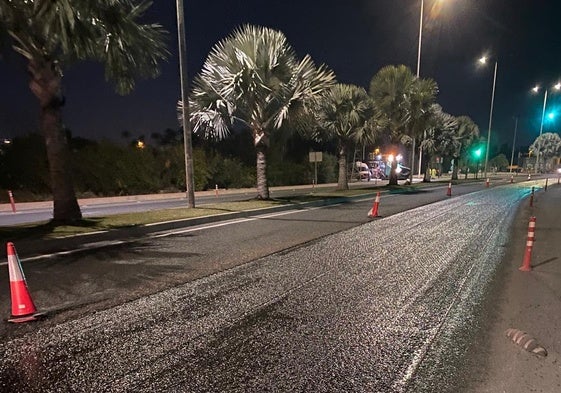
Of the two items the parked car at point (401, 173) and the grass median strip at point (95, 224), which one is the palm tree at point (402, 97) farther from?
the parked car at point (401, 173)

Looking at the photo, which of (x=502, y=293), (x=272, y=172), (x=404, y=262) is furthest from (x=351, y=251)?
(x=272, y=172)

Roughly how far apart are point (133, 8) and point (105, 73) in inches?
88.9

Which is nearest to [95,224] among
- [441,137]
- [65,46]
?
[65,46]

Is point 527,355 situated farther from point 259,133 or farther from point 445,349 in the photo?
point 259,133

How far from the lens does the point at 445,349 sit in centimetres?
366

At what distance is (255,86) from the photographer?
1527 cm

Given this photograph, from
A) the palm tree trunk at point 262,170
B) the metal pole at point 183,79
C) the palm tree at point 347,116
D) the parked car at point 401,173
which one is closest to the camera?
the metal pole at point 183,79

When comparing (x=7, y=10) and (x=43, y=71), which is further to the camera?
(x=43, y=71)

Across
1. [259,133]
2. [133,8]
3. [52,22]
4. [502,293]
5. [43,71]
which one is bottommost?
[502,293]

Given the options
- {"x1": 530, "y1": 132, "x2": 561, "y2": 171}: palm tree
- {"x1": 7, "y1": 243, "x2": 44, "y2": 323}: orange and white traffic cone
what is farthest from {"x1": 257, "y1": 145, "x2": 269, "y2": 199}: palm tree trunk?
{"x1": 530, "y1": 132, "x2": 561, "y2": 171}: palm tree

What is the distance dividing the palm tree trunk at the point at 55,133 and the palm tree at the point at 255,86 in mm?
6907

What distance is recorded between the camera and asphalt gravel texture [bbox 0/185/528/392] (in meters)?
3.10

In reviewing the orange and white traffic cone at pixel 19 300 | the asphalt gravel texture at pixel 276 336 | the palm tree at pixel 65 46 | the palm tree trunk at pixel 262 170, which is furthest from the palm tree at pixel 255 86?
the orange and white traffic cone at pixel 19 300

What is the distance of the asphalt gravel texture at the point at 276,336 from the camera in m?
3.10
